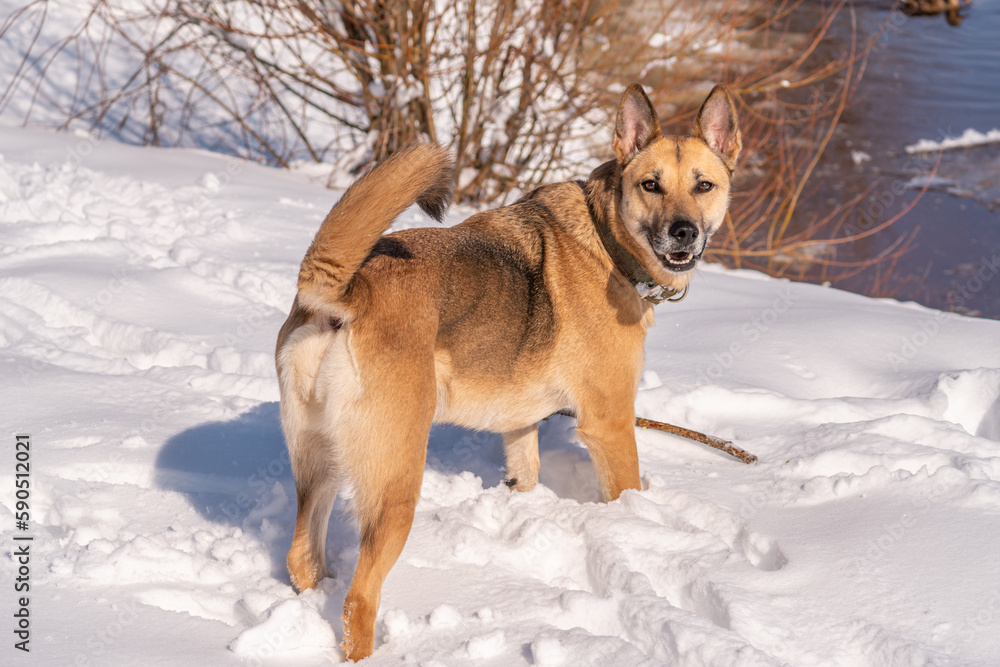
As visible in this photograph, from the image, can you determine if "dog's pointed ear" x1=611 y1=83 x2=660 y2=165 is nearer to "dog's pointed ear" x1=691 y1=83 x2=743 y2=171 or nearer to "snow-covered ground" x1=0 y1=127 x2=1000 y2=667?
"dog's pointed ear" x1=691 y1=83 x2=743 y2=171

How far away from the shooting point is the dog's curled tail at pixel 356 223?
2.29 m

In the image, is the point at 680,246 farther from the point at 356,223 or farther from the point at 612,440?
the point at 356,223

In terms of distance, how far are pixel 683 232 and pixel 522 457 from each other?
3.94 feet

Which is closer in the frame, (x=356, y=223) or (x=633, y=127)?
(x=356, y=223)

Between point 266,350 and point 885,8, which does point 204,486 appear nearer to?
point 266,350

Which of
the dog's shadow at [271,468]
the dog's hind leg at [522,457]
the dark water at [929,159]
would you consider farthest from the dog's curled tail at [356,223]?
the dark water at [929,159]

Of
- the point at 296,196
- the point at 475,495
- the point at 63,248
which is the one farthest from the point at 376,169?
the point at 296,196

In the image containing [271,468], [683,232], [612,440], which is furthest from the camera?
Result: [271,468]

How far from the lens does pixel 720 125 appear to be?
3.39m

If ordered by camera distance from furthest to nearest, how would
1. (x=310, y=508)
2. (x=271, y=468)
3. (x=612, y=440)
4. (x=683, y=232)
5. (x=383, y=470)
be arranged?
(x=271, y=468), (x=612, y=440), (x=683, y=232), (x=310, y=508), (x=383, y=470)

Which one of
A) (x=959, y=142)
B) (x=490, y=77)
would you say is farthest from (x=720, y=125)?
(x=959, y=142)

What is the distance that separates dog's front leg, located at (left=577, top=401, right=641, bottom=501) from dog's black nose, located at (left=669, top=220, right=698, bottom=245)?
0.68 metres

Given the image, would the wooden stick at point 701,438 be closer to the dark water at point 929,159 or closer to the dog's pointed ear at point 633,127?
the dog's pointed ear at point 633,127

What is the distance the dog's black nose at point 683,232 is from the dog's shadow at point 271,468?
122cm
